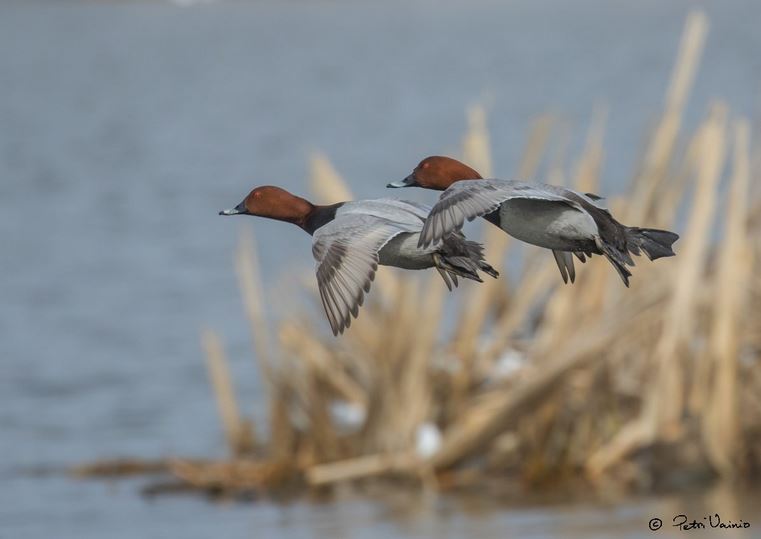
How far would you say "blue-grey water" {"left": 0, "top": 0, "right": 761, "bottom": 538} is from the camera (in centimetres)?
1498

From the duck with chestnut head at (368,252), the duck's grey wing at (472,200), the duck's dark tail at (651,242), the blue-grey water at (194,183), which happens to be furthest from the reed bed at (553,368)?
the duck's grey wing at (472,200)

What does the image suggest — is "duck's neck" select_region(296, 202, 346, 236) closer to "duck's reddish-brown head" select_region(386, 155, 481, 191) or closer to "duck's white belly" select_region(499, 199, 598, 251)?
"duck's reddish-brown head" select_region(386, 155, 481, 191)

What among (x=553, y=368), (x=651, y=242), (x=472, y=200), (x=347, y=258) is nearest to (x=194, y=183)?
(x=553, y=368)

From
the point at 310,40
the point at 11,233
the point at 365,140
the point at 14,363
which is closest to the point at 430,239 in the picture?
the point at 14,363

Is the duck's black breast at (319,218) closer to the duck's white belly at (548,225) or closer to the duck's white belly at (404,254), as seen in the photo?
the duck's white belly at (404,254)

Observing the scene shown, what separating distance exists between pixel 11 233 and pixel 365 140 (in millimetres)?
11626

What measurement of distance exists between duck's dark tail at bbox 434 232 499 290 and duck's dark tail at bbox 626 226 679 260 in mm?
408

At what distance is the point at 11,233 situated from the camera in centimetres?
2995

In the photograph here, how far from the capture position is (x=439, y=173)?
4.56 metres

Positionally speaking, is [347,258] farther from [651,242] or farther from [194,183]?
[194,183]

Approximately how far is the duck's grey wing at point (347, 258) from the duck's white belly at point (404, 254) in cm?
3

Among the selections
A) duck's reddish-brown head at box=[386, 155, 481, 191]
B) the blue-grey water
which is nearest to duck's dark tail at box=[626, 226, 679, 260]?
duck's reddish-brown head at box=[386, 155, 481, 191]

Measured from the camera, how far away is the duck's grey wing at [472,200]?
4.00 m

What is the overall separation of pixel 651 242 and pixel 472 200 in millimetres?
706
